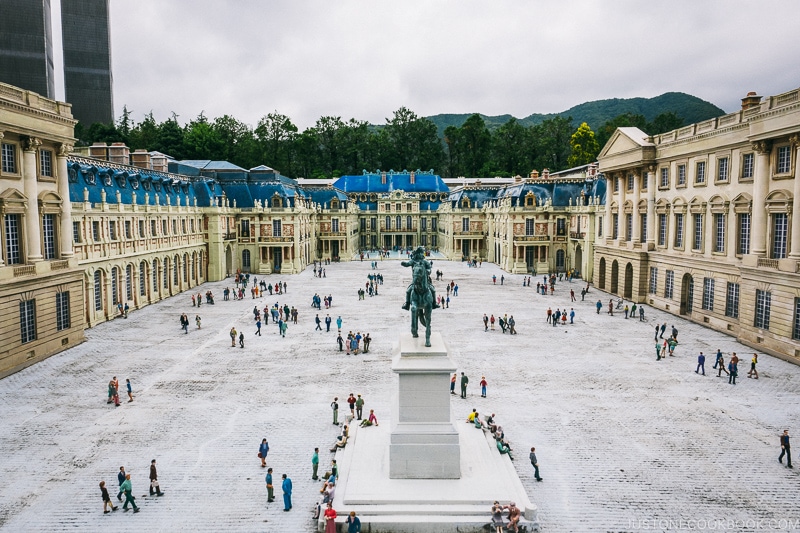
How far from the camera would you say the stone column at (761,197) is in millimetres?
30938

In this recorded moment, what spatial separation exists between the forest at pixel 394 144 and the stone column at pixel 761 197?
7787 centimetres

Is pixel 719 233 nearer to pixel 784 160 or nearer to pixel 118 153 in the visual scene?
pixel 784 160

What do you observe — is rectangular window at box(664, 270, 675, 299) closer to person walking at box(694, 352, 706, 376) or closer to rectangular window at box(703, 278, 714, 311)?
rectangular window at box(703, 278, 714, 311)

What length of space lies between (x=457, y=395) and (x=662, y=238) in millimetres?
27809

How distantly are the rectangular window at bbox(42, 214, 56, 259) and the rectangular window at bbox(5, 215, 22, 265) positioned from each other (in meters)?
1.91

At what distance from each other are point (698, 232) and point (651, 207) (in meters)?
5.98

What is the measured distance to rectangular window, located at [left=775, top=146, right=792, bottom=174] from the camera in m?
29.6

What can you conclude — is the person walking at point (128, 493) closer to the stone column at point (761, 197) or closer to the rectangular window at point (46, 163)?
the rectangular window at point (46, 163)

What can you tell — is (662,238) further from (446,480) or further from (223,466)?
(223,466)

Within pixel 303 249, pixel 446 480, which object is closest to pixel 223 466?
pixel 446 480

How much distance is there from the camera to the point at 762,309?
30891 mm

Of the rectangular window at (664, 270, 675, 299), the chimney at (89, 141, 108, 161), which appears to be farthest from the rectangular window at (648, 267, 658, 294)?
the chimney at (89, 141, 108, 161)

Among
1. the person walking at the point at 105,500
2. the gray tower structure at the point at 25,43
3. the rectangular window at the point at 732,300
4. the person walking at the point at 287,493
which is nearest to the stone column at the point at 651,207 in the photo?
the rectangular window at the point at 732,300

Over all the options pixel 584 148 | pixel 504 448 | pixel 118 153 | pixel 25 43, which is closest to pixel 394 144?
pixel 584 148
